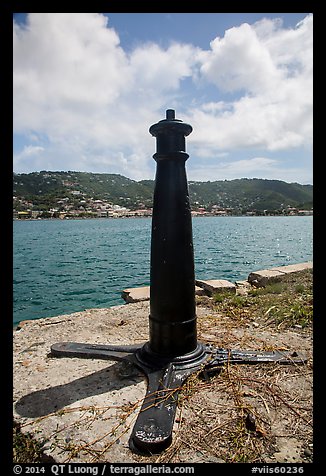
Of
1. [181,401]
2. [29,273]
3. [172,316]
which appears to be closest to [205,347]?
[172,316]

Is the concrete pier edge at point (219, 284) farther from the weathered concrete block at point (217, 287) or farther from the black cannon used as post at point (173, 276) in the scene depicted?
the black cannon used as post at point (173, 276)

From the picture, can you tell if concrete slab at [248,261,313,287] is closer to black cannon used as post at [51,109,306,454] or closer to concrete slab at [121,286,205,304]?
concrete slab at [121,286,205,304]

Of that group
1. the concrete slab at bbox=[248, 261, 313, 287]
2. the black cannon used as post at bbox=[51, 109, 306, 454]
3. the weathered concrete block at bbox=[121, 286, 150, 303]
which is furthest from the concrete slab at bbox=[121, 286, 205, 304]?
the black cannon used as post at bbox=[51, 109, 306, 454]

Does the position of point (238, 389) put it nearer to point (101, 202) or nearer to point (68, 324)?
point (68, 324)

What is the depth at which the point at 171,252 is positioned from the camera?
11.5 ft

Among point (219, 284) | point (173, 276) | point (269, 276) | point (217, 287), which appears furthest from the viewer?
point (269, 276)

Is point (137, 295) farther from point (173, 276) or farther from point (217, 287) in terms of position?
point (173, 276)

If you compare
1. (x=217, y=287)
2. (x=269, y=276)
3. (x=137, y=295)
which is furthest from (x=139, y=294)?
(x=269, y=276)

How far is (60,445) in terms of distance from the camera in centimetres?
243

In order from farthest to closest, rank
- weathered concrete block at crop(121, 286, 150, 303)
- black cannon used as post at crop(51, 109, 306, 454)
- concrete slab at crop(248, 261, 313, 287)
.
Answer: concrete slab at crop(248, 261, 313, 287) → weathered concrete block at crop(121, 286, 150, 303) → black cannon used as post at crop(51, 109, 306, 454)

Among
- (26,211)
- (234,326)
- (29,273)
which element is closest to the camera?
(234,326)

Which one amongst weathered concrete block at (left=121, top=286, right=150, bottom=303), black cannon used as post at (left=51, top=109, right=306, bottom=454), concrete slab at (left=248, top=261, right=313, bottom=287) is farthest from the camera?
concrete slab at (left=248, top=261, right=313, bottom=287)

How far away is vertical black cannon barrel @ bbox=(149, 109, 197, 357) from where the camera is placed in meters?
3.48

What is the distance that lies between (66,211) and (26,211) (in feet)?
41.0
